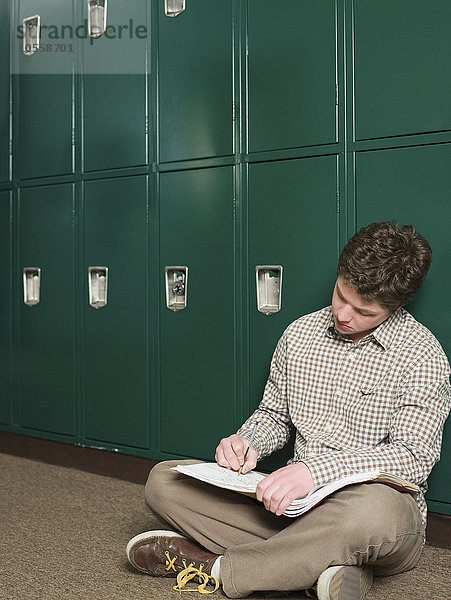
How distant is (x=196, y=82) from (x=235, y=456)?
4.80ft

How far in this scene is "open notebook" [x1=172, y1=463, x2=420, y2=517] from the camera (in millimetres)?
1798

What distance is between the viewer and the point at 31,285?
3549 mm

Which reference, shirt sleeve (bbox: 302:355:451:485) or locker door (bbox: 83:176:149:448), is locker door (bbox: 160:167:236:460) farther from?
shirt sleeve (bbox: 302:355:451:485)

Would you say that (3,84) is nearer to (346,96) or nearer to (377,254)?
(346,96)

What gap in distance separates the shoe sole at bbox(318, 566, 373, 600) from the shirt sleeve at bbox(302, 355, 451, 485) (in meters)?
0.20

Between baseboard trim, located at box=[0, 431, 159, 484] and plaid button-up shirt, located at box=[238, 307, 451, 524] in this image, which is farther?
baseboard trim, located at box=[0, 431, 159, 484]

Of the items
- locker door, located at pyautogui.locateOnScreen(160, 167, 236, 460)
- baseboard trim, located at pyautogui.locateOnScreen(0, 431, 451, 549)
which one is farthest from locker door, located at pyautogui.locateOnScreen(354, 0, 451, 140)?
baseboard trim, located at pyautogui.locateOnScreen(0, 431, 451, 549)

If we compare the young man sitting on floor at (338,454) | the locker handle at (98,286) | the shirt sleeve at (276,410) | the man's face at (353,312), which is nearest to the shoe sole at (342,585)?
the young man sitting on floor at (338,454)

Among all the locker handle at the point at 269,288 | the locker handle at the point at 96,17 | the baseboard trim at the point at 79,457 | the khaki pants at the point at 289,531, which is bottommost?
the baseboard trim at the point at 79,457

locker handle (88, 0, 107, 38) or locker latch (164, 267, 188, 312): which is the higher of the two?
locker handle (88, 0, 107, 38)

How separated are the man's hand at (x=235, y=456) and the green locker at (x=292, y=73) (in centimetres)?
104

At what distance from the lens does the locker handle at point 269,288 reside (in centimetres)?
270

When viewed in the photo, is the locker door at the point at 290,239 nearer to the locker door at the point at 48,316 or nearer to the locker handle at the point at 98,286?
the locker handle at the point at 98,286

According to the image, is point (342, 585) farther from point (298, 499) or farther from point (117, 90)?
point (117, 90)
